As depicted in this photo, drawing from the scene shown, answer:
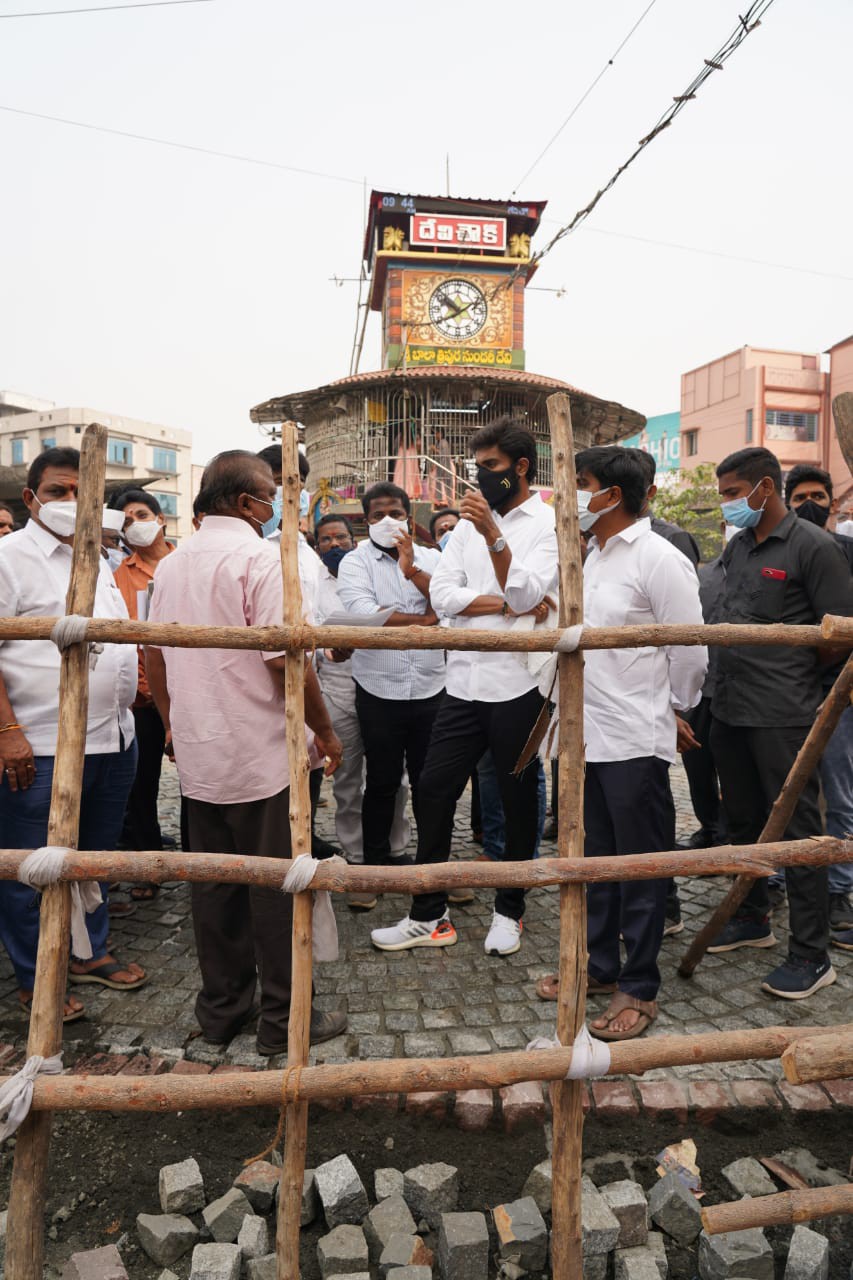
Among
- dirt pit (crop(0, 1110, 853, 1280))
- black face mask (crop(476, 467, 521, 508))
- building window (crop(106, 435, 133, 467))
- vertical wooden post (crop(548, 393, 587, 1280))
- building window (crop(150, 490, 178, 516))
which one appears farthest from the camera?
building window (crop(150, 490, 178, 516))

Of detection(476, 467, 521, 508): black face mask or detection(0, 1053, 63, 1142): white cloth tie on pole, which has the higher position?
detection(476, 467, 521, 508): black face mask

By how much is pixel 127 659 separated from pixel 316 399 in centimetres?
2251

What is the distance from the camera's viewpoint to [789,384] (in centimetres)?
2834

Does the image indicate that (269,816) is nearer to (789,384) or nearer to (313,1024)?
(313,1024)

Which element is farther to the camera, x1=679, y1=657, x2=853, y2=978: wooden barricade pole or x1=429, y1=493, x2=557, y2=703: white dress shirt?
x1=429, y1=493, x2=557, y2=703: white dress shirt

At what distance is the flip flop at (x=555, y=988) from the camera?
120 inches

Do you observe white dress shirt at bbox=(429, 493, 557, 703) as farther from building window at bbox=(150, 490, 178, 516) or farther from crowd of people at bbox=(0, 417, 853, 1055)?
building window at bbox=(150, 490, 178, 516)

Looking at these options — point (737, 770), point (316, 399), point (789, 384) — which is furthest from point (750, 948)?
point (789, 384)

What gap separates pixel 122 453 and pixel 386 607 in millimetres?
46631

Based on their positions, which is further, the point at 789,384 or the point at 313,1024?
the point at 789,384

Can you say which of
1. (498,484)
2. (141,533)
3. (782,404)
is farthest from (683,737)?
(782,404)

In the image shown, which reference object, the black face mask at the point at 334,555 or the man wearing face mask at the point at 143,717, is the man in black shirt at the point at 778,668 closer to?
the black face mask at the point at 334,555

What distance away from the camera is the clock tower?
85.1 ft

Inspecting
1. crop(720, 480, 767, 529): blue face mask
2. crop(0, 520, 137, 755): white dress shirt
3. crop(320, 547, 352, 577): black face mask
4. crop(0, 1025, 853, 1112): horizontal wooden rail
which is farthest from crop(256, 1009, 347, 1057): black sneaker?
crop(320, 547, 352, 577): black face mask
